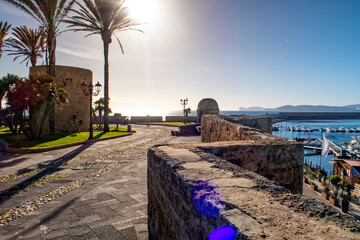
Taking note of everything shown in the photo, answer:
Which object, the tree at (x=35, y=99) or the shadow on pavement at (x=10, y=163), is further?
the tree at (x=35, y=99)

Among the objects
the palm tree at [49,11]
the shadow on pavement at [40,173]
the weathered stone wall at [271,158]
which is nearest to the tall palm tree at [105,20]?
the palm tree at [49,11]

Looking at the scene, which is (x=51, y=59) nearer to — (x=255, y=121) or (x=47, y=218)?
(x=255, y=121)

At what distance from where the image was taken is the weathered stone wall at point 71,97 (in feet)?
56.0

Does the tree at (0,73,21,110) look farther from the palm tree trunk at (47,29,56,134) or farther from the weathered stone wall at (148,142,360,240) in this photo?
the weathered stone wall at (148,142,360,240)

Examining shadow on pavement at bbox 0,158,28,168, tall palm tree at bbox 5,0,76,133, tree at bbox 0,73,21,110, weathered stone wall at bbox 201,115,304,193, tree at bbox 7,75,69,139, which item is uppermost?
tall palm tree at bbox 5,0,76,133

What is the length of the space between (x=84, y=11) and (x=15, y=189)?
15.2m

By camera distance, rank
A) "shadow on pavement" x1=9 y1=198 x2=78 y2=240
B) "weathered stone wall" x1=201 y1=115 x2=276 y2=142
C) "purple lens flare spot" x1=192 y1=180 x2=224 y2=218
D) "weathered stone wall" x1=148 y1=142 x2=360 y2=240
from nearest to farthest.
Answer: "weathered stone wall" x1=148 y1=142 x2=360 y2=240 < "purple lens flare spot" x1=192 y1=180 x2=224 y2=218 < "shadow on pavement" x1=9 y1=198 x2=78 y2=240 < "weathered stone wall" x1=201 y1=115 x2=276 y2=142

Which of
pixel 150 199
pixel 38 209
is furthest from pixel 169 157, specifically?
pixel 38 209

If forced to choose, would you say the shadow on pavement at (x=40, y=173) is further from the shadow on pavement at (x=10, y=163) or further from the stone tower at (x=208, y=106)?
the stone tower at (x=208, y=106)

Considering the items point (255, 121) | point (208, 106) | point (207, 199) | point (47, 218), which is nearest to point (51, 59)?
point (255, 121)

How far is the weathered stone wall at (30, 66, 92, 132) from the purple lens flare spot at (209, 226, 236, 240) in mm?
18533

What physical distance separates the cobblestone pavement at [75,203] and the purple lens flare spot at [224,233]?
2.29 meters

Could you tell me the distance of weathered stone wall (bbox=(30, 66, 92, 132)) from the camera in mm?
17070

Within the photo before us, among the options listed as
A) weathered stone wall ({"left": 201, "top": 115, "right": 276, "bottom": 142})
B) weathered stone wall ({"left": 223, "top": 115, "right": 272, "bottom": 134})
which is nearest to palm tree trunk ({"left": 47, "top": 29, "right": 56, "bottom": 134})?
weathered stone wall ({"left": 201, "top": 115, "right": 276, "bottom": 142})
